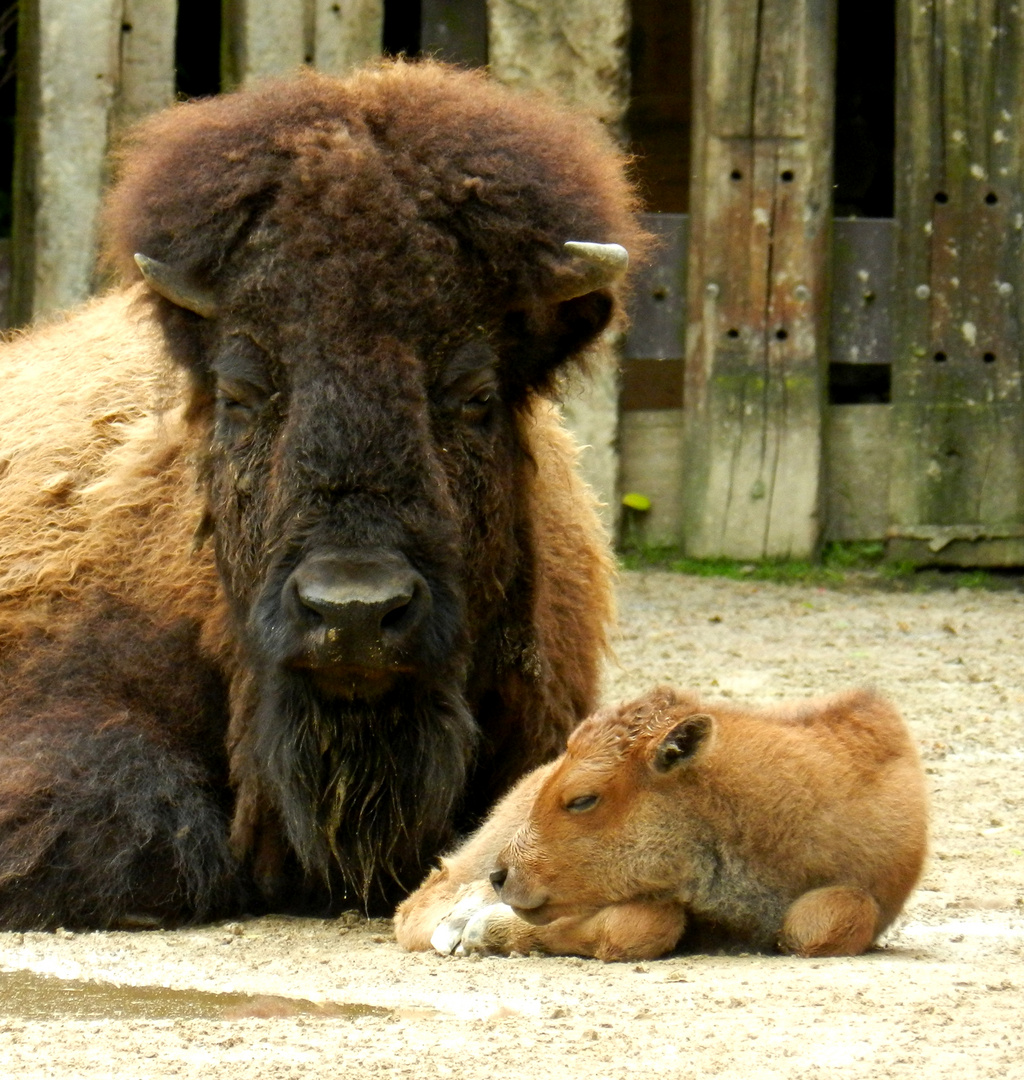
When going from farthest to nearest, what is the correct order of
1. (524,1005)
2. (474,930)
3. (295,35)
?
(295,35) → (474,930) → (524,1005)

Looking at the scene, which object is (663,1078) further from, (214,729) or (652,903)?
(214,729)

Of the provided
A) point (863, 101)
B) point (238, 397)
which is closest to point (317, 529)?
point (238, 397)

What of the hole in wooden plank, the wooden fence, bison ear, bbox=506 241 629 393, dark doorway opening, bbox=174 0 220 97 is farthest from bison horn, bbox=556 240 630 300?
dark doorway opening, bbox=174 0 220 97

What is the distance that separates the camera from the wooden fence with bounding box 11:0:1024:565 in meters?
8.81

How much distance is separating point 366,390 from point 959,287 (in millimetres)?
5589

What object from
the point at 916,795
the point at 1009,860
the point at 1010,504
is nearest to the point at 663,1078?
the point at 916,795

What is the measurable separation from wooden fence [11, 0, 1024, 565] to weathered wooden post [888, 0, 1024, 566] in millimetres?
11

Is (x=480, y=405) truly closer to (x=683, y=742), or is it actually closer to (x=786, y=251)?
(x=683, y=742)

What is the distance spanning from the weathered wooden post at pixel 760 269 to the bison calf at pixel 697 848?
17.6 feet

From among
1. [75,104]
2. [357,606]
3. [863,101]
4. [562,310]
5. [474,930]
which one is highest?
[863,101]

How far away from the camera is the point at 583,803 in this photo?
4.00 metres

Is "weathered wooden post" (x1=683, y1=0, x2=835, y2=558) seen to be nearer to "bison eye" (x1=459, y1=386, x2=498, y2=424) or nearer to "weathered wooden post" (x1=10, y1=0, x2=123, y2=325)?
"weathered wooden post" (x1=10, y1=0, x2=123, y2=325)

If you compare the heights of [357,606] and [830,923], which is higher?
[357,606]

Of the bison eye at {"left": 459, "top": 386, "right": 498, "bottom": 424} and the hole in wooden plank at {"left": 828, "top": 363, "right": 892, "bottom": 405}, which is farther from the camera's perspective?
the hole in wooden plank at {"left": 828, "top": 363, "right": 892, "bottom": 405}
